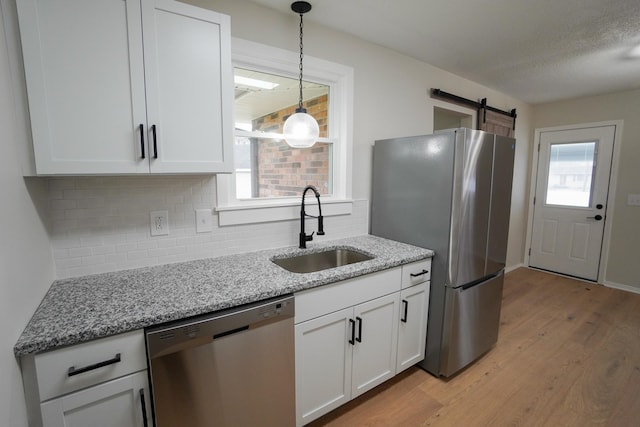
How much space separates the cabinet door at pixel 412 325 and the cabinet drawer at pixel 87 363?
1442 mm

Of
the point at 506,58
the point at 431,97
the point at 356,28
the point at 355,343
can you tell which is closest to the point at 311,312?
the point at 355,343

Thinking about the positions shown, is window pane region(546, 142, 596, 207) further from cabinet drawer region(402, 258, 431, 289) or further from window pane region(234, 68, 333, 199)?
window pane region(234, 68, 333, 199)

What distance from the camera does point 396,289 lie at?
1.83 m

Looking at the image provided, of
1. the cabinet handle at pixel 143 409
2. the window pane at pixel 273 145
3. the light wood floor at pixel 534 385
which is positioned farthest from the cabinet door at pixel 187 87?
the light wood floor at pixel 534 385

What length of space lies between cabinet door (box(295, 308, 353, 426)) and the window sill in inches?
30.1

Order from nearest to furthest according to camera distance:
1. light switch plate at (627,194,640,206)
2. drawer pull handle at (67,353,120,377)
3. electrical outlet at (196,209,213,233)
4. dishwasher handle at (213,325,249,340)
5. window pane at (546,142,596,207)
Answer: drawer pull handle at (67,353,120,377), dishwasher handle at (213,325,249,340), electrical outlet at (196,209,213,233), light switch plate at (627,194,640,206), window pane at (546,142,596,207)

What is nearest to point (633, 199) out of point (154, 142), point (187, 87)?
point (187, 87)

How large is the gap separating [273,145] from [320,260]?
944 millimetres

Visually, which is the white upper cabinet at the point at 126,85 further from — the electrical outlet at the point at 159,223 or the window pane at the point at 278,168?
the window pane at the point at 278,168

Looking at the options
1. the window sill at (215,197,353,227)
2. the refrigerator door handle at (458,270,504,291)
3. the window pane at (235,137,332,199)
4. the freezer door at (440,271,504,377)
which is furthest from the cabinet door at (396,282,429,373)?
the window pane at (235,137,332,199)

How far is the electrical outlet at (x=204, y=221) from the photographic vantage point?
172cm

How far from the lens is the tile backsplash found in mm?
1402

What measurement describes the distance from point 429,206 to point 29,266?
6.66ft

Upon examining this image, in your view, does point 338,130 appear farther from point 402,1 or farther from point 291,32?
point 402,1
